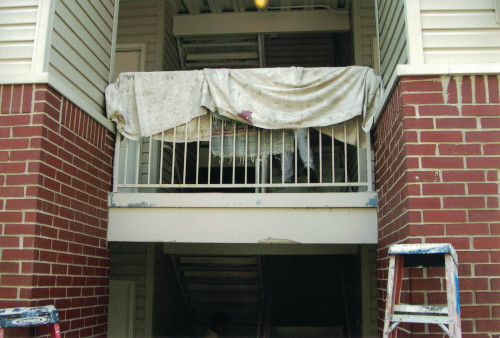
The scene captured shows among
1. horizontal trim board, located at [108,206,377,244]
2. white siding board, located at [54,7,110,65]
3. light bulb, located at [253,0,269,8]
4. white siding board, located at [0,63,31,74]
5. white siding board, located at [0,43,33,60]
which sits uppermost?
light bulb, located at [253,0,269,8]

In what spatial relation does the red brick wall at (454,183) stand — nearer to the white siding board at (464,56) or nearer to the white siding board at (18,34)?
the white siding board at (464,56)

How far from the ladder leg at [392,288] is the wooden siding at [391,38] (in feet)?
5.33

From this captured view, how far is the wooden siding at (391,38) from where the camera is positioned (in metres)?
4.39

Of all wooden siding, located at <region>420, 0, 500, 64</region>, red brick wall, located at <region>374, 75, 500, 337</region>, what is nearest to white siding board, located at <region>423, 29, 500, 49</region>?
wooden siding, located at <region>420, 0, 500, 64</region>

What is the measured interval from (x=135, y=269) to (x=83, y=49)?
11.7 ft

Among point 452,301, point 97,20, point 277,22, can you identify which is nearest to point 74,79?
point 97,20

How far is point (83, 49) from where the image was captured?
16.6ft

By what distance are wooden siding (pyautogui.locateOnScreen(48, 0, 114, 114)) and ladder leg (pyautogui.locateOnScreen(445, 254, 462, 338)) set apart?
3334mm

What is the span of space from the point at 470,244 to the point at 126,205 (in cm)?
324

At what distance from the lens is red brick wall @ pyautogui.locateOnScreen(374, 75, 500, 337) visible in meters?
3.69

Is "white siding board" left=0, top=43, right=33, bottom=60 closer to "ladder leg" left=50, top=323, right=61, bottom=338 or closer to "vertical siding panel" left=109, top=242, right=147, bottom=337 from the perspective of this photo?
"ladder leg" left=50, top=323, right=61, bottom=338

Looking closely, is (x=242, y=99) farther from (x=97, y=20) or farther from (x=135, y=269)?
(x=135, y=269)

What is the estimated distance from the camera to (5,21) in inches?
175

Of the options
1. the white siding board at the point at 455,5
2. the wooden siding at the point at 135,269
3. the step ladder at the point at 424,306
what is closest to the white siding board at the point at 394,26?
the white siding board at the point at 455,5
